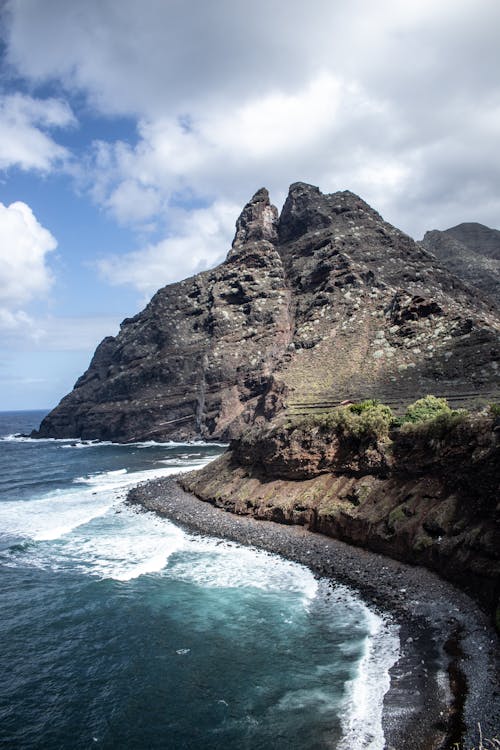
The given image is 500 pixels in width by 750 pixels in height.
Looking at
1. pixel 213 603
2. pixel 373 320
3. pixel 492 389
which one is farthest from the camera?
pixel 373 320

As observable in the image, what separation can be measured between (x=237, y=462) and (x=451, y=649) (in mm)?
30346

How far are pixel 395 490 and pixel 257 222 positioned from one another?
11418 centimetres

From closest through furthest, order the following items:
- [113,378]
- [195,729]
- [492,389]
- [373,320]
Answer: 1. [195,729]
2. [492,389]
3. [373,320]
4. [113,378]

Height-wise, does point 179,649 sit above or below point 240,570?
below

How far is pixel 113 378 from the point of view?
12162 cm

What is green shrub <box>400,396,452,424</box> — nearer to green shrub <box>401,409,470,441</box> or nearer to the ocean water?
green shrub <box>401,409,470,441</box>

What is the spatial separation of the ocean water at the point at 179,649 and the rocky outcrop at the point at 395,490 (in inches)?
188

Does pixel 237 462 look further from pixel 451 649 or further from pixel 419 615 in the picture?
pixel 451 649

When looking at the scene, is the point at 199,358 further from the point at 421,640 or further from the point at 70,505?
the point at 421,640

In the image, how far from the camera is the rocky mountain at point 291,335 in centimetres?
7106

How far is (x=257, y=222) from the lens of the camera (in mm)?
134375

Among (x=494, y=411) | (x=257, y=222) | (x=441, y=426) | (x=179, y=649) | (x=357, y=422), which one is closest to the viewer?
(x=179, y=649)

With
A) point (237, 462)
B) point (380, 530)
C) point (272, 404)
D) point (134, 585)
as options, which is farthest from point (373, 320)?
point (134, 585)

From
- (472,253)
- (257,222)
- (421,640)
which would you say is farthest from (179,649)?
(472,253)
